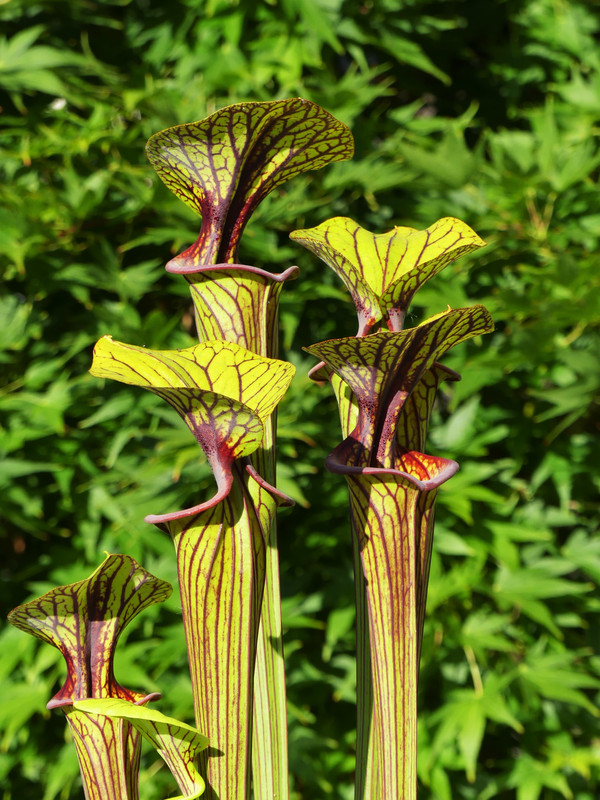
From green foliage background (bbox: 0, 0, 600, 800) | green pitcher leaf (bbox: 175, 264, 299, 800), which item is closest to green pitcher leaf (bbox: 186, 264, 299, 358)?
green pitcher leaf (bbox: 175, 264, 299, 800)

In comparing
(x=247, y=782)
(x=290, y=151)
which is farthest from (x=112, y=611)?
(x=290, y=151)

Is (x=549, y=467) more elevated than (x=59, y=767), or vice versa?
(x=549, y=467)

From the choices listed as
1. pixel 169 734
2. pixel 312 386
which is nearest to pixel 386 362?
pixel 169 734

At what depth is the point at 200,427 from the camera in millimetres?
298

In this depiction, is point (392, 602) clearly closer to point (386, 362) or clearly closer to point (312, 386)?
point (386, 362)

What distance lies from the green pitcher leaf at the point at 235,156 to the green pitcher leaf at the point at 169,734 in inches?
7.9

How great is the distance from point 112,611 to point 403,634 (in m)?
0.14

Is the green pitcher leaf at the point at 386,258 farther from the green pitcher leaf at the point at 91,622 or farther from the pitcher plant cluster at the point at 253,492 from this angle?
the green pitcher leaf at the point at 91,622

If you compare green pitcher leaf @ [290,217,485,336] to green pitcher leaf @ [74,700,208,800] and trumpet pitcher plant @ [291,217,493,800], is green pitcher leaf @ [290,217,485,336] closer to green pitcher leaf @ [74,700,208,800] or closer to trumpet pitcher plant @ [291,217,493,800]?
trumpet pitcher plant @ [291,217,493,800]

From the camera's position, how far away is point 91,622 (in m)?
0.34

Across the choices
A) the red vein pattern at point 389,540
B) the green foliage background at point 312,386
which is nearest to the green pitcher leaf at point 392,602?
the red vein pattern at point 389,540

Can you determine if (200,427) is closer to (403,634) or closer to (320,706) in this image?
(403,634)

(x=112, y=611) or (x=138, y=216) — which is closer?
(x=112, y=611)

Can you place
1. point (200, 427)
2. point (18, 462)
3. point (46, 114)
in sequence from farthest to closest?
point (46, 114), point (18, 462), point (200, 427)
